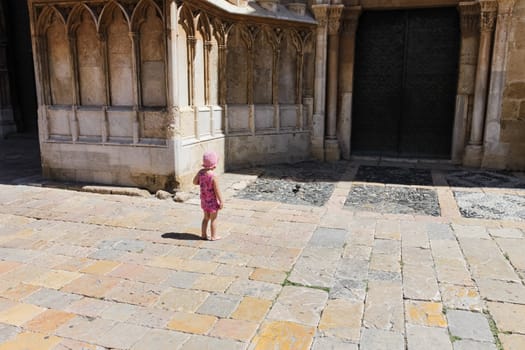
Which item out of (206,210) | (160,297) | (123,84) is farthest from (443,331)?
(123,84)

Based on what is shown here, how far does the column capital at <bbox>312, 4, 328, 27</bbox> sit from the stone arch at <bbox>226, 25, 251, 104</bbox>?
1679mm

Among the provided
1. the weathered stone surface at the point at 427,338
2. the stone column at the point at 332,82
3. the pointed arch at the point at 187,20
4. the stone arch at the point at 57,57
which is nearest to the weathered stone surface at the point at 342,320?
the weathered stone surface at the point at 427,338

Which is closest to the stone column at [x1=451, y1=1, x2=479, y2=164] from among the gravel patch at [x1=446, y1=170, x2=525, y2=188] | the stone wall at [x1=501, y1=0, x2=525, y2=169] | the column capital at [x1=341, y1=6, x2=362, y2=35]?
the stone wall at [x1=501, y1=0, x2=525, y2=169]

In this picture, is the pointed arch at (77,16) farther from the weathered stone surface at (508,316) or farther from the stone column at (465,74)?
the stone column at (465,74)

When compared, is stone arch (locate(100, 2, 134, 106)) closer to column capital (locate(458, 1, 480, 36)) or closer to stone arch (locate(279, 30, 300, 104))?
stone arch (locate(279, 30, 300, 104))

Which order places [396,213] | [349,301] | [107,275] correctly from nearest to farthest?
[349,301] → [107,275] → [396,213]

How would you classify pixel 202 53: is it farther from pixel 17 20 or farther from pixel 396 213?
pixel 17 20

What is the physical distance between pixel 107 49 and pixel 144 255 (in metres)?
3.81

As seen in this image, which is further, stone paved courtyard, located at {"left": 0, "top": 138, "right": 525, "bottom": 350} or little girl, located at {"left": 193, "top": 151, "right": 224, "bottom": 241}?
little girl, located at {"left": 193, "top": 151, "right": 224, "bottom": 241}

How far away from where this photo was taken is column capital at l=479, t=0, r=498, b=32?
26.4ft

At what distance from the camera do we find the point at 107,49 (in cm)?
662

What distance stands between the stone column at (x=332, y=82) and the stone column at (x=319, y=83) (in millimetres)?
118

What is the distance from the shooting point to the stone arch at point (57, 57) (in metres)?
6.77

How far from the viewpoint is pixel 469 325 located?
9.77 feet
